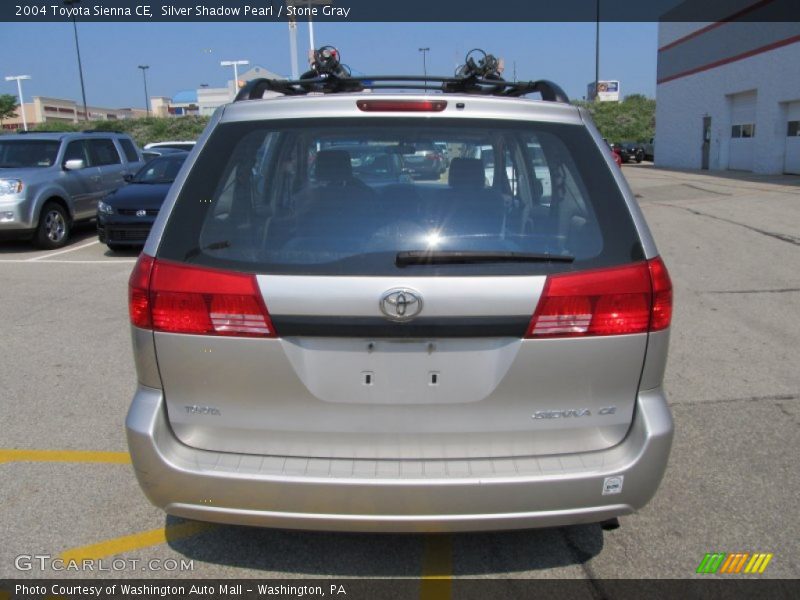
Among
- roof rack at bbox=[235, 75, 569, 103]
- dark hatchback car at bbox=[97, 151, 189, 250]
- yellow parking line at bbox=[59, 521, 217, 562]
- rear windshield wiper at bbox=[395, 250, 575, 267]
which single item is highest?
roof rack at bbox=[235, 75, 569, 103]

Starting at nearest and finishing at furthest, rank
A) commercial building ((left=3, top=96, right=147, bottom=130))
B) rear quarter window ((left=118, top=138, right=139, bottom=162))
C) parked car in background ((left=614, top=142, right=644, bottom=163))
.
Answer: rear quarter window ((left=118, top=138, right=139, bottom=162)) < parked car in background ((left=614, top=142, right=644, bottom=163)) < commercial building ((left=3, top=96, right=147, bottom=130))

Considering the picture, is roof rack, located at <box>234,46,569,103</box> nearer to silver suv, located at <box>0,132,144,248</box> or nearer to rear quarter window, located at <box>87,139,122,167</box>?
silver suv, located at <box>0,132,144,248</box>

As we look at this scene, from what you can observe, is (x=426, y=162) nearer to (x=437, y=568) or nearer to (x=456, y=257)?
(x=456, y=257)

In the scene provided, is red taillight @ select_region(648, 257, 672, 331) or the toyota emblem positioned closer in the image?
the toyota emblem

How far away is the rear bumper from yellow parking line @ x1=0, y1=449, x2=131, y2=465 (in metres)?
1.51

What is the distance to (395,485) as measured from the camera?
2.31 m

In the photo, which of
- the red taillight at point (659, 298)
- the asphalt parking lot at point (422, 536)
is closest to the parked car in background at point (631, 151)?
the asphalt parking lot at point (422, 536)

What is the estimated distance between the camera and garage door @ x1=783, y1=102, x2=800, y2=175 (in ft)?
79.8

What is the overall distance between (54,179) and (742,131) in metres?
26.7

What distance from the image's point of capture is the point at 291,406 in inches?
93.1

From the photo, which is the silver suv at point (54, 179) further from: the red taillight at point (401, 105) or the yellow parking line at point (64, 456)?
the red taillight at point (401, 105)

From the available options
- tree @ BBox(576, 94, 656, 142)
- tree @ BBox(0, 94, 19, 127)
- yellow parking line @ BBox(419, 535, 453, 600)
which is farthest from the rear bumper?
tree @ BBox(0, 94, 19, 127)
